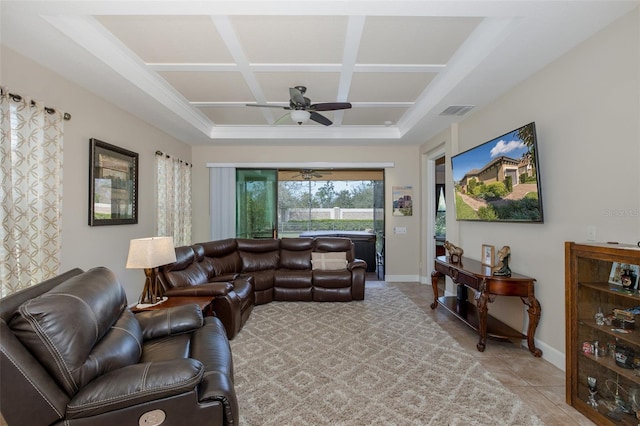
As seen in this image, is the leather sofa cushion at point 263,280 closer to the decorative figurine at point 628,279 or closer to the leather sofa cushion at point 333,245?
the leather sofa cushion at point 333,245

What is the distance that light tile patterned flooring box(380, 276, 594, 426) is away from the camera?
6.50 feet

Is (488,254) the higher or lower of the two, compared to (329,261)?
higher

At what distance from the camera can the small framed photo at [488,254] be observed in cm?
337

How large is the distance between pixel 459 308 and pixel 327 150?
369 cm

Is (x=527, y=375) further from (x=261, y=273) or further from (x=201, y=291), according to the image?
(x=261, y=273)

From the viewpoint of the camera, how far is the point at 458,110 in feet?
12.4

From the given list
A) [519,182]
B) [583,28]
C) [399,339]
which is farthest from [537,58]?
[399,339]

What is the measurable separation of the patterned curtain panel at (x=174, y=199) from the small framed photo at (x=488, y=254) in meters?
4.49

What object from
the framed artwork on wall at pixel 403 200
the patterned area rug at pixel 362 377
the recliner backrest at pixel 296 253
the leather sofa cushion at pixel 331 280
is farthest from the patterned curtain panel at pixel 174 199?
the framed artwork on wall at pixel 403 200

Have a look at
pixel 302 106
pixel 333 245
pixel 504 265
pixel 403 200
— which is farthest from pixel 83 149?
pixel 403 200

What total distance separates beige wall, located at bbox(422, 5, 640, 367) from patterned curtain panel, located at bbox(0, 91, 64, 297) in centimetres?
446

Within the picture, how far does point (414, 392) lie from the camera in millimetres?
2195

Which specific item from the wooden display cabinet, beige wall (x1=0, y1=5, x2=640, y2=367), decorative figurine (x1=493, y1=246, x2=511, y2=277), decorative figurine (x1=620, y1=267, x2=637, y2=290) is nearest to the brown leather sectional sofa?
beige wall (x1=0, y1=5, x2=640, y2=367)

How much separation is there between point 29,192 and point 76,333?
6.58ft
